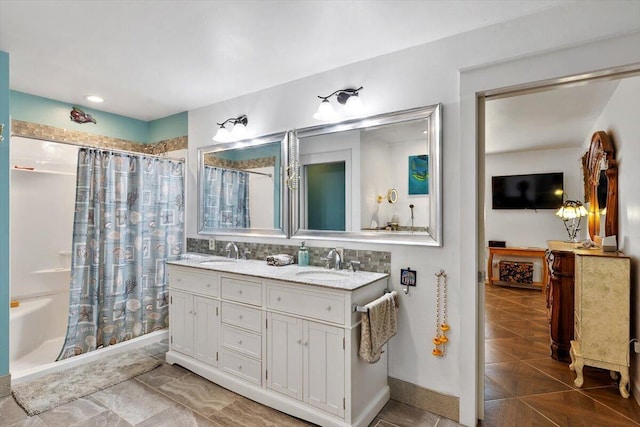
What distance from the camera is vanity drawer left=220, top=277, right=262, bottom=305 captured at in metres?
2.32

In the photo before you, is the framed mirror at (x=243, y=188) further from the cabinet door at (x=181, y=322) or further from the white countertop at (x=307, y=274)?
the cabinet door at (x=181, y=322)

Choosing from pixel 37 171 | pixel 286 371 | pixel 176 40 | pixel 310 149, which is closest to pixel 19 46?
pixel 176 40

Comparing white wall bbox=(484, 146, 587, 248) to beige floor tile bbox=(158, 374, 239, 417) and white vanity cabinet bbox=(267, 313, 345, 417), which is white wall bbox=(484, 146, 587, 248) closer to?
white vanity cabinet bbox=(267, 313, 345, 417)

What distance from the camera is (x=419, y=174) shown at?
88.8 inches

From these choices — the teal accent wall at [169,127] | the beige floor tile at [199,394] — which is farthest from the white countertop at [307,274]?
the teal accent wall at [169,127]

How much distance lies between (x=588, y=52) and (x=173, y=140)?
3.76 meters

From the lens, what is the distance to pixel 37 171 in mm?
3467

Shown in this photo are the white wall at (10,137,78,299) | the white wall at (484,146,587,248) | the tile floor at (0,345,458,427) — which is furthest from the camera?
the white wall at (484,146,587,248)

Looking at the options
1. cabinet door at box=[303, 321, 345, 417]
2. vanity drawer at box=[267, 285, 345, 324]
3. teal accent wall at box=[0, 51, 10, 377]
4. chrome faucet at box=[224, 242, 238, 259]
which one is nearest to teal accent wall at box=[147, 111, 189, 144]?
chrome faucet at box=[224, 242, 238, 259]

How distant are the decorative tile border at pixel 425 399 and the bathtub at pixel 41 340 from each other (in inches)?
95.9

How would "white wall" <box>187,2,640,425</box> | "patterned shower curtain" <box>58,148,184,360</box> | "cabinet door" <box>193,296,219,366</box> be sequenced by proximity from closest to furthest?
"white wall" <box>187,2,640,425</box>
"cabinet door" <box>193,296,219,366</box>
"patterned shower curtain" <box>58,148,184,360</box>

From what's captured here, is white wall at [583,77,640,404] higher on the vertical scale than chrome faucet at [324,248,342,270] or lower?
higher

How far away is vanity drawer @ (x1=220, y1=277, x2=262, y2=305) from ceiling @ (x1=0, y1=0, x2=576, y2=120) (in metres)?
1.64

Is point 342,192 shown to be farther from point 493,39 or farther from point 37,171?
point 37,171
